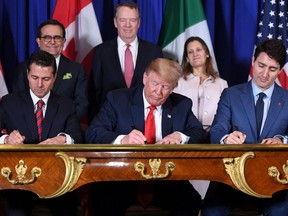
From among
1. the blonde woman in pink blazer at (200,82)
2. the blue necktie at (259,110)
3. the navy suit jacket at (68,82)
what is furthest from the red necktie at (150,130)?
the blonde woman in pink blazer at (200,82)

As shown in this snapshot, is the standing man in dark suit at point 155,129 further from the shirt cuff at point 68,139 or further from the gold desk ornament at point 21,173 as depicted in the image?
the gold desk ornament at point 21,173

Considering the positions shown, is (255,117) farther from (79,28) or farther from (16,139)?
(79,28)

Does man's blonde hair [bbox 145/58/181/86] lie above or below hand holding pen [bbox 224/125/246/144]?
above

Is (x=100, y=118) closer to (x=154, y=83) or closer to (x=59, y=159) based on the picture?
(x=154, y=83)

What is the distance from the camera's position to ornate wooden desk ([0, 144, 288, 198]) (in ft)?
10.2

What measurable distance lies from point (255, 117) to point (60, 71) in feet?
5.96

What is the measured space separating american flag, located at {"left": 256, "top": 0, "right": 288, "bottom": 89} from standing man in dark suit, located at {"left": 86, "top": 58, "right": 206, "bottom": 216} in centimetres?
228

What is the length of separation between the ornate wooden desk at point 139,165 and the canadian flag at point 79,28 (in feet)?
9.32

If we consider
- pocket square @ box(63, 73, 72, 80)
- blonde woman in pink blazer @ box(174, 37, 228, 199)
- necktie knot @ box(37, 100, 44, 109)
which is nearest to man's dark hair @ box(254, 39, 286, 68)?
blonde woman in pink blazer @ box(174, 37, 228, 199)

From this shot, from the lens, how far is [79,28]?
6055mm

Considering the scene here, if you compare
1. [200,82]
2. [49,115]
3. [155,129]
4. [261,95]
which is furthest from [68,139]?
[200,82]

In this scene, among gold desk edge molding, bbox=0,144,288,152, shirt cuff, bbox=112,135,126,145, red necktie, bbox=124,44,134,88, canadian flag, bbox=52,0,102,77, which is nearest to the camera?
gold desk edge molding, bbox=0,144,288,152

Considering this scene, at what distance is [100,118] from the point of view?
3879mm

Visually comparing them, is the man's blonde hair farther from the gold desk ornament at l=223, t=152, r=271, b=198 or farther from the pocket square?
the pocket square
